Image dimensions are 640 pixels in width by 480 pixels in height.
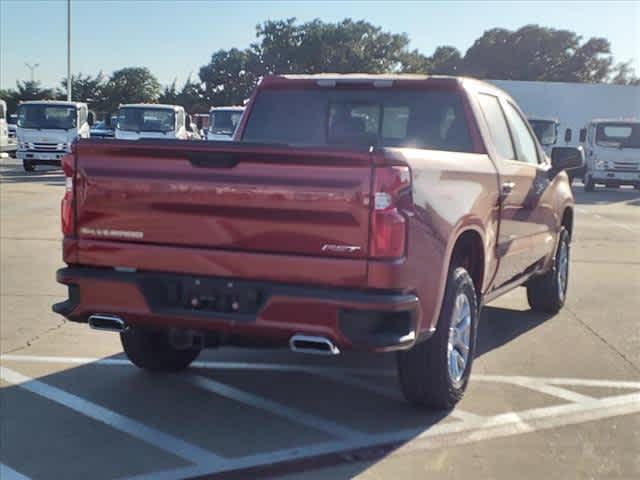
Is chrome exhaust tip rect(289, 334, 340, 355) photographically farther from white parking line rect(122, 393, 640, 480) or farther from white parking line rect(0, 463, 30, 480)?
white parking line rect(0, 463, 30, 480)

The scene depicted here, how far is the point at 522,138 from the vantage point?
280 inches

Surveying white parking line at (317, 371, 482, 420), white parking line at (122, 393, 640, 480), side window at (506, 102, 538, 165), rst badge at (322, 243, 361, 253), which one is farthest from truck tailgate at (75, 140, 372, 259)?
side window at (506, 102, 538, 165)

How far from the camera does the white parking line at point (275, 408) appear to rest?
491 centimetres

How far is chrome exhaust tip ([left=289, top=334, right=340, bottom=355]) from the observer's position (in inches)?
174

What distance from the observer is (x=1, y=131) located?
30.8 metres

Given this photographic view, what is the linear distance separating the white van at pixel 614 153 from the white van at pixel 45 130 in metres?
15.5

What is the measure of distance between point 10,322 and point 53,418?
105 inches

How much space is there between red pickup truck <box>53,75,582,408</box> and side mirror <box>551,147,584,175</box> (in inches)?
74.0

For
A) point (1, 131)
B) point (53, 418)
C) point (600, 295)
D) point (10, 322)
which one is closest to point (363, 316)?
point (53, 418)

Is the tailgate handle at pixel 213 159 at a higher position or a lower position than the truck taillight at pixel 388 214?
higher

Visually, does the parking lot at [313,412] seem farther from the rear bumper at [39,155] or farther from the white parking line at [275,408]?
the rear bumper at [39,155]

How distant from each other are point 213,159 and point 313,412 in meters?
1.67

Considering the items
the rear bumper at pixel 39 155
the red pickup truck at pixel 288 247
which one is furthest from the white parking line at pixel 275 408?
the rear bumper at pixel 39 155

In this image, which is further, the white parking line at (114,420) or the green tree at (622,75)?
the green tree at (622,75)
